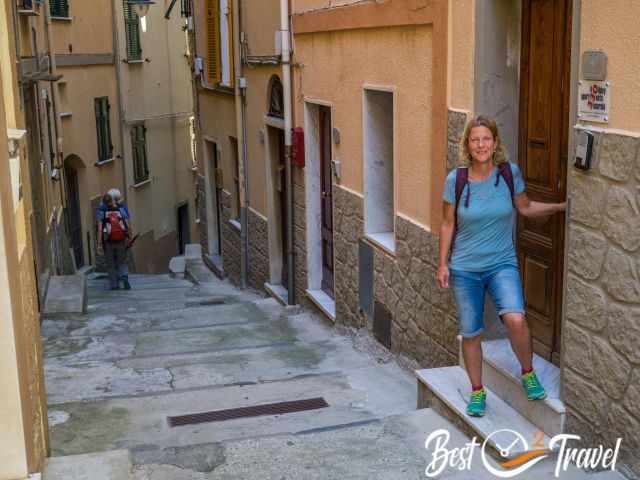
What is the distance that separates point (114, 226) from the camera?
15031mm

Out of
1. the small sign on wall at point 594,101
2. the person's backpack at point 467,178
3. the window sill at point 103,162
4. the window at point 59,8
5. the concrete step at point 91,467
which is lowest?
the window sill at point 103,162

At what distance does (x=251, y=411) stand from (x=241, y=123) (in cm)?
726

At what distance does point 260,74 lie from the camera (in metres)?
12.1

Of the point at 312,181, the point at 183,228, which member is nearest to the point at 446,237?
the point at 312,181

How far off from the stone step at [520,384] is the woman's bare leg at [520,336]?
9.1 inches

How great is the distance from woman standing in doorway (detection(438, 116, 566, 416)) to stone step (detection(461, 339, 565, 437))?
0.10m

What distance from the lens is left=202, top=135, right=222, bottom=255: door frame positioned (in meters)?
16.6

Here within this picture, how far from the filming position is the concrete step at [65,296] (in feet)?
37.1

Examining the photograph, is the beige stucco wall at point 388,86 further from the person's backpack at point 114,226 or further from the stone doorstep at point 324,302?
the person's backpack at point 114,226

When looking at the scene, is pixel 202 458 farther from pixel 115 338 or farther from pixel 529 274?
pixel 115 338

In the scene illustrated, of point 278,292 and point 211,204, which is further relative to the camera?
point 211,204

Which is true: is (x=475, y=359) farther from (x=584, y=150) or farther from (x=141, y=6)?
(x=141, y=6)

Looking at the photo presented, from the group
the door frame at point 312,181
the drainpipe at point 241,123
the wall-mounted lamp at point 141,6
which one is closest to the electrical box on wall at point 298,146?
the door frame at point 312,181

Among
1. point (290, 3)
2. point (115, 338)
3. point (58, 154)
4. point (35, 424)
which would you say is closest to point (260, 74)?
point (290, 3)
